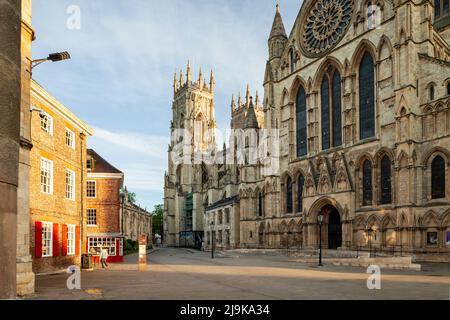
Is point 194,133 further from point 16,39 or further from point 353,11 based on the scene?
point 16,39

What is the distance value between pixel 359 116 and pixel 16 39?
1297 inches

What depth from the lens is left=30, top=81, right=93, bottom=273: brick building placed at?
21469mm

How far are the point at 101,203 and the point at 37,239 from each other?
1417 centimetres

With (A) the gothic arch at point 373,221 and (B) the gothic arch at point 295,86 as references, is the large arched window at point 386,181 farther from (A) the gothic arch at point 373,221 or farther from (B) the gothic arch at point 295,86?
(B) the gothic arch at point 295,86

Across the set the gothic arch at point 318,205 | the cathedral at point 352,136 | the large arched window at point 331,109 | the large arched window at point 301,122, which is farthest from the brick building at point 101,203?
the large arched window at point 331,109

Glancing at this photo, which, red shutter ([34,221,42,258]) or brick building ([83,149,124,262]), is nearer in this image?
red shutter ([34,221,42,258])

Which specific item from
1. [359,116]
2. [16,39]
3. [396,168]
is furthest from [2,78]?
[359,116]

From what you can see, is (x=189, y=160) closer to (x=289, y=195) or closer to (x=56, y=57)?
(x=289, y=195)

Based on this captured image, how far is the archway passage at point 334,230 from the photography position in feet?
138

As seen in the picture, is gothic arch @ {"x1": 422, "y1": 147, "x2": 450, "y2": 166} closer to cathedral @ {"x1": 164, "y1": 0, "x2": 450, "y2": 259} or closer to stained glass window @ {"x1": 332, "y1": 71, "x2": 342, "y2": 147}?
cathedral @ {"x1": 164, "y1": 0, "x2": 450, "y2": 259}

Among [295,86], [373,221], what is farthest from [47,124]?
[295,86]

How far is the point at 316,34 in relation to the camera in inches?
1804

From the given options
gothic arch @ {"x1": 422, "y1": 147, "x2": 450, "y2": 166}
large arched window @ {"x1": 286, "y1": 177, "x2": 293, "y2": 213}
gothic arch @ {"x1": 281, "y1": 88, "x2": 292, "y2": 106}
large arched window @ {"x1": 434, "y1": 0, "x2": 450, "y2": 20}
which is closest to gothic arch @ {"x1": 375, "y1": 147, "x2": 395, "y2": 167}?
gothic arch @ {"x1": 422, "y1": 147, "x2": 450, "y2": 166}

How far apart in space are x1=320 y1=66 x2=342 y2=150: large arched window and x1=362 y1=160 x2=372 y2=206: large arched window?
413cm
